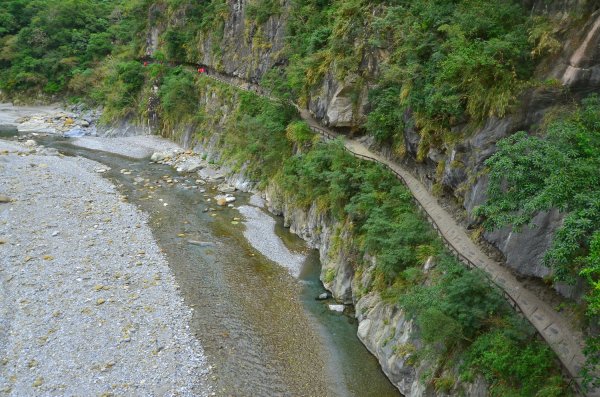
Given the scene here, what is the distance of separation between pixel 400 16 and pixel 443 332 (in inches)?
704

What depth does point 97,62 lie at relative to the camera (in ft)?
218

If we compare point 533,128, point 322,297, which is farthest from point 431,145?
point 322,297

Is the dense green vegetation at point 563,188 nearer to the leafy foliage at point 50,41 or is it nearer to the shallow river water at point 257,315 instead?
the shallow river water at point 257,315

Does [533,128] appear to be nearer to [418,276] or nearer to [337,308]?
[418,276]

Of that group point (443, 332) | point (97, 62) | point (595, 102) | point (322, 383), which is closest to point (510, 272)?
point (443, 332)

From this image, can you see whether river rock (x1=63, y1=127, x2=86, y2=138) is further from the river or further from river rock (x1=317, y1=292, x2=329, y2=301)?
river rock (x1=317, y1=292, x2=329, y2=301)

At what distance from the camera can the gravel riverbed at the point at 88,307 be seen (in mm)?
14961

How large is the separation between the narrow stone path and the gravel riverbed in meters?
10.0

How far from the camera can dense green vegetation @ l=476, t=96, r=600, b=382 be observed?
1046 centimetres

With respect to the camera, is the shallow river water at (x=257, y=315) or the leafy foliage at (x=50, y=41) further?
the leafy foliage at (x=50, y=41)

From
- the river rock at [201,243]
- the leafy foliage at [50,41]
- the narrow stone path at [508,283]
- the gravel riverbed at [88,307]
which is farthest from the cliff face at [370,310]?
the leafy foliage at [50,41]

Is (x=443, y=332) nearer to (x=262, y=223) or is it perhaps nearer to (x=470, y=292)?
(x=470, y=292)

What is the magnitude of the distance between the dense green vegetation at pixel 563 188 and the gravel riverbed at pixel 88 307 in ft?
36.9

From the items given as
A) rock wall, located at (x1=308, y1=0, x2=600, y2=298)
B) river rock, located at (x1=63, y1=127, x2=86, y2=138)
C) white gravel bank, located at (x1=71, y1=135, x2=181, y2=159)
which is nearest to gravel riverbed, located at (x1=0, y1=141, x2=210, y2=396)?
rock wall, located at (x1=308, y1=0, x2=600, y2=298)
